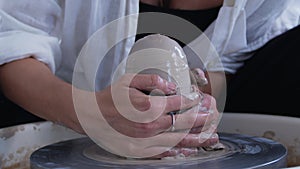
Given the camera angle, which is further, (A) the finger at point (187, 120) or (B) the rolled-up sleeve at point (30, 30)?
(B) the rolled-up sleeve at point (30, 30)

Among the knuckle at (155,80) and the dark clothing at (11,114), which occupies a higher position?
the knuckle at (155,80)

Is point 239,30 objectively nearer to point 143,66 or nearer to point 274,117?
point 274,117

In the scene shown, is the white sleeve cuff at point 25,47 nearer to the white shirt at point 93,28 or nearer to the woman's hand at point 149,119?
the white shirt at point 93,28

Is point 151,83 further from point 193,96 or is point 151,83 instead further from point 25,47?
point 25,47

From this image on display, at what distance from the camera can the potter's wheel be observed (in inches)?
39.7

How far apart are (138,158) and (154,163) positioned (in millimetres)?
49

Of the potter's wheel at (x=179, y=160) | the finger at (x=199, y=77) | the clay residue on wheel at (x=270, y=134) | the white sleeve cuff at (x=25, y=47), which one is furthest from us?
the clay residue on wheel at (x=270, y=134)

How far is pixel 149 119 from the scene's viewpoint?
104 centimetres

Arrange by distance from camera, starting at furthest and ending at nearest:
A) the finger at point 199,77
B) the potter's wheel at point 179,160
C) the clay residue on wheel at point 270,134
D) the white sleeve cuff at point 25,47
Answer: the clay residue on wheel at point 270,134
the white sleeve cuff at point 25,47
the finger at point 199,77
the potter's wheel at point 179,160

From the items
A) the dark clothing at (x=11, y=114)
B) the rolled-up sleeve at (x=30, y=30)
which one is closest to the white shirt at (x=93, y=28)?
the rolled-up sleeve at (x=30, y=30)

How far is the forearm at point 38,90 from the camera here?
1.20 metres

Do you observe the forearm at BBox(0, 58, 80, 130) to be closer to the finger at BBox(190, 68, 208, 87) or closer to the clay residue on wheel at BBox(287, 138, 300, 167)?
the finger at BBox(190, 68, 208, 87)

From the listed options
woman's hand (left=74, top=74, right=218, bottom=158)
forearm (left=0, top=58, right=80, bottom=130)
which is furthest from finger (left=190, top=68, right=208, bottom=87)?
forearm (left=0, top=58, right=80, bottom=130)

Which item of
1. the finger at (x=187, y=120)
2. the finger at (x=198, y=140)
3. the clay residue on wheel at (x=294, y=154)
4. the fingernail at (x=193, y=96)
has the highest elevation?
the fingernail at (x=193, y=96)
